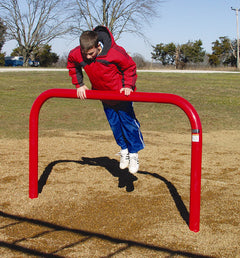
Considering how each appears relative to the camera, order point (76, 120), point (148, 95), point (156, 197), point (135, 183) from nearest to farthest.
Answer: point (148, 95) → point (156, 197) → point (135, 183) → point (76, 120)

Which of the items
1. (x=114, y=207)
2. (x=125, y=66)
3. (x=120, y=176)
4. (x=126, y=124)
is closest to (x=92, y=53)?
(x=125, y=66)

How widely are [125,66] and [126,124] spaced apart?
592mm

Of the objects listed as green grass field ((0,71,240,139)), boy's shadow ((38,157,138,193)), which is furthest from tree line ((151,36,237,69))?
boy's shadow ((38,157,138,193))

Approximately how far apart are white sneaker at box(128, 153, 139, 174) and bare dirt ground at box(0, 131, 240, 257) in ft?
0.67

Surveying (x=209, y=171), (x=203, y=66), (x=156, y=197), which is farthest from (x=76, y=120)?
(x=203, y=66)

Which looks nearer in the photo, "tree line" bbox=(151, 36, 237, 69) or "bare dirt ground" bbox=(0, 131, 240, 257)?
"bare dirt ground" bbox=(0, 131, 240, 257)

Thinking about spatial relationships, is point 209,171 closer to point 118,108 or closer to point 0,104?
point 118,108

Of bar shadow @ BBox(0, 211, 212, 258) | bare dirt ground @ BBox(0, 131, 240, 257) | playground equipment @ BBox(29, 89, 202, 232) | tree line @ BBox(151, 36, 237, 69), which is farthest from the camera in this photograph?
tree line @ BBox(151, 36, 237, 69)

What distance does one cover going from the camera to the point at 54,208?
9.84 ft

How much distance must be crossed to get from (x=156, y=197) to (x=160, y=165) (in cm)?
119

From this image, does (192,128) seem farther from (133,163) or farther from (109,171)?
(109,171)

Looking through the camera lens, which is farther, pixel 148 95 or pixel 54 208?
pixel 54 208

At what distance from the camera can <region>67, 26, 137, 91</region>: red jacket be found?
3.04m

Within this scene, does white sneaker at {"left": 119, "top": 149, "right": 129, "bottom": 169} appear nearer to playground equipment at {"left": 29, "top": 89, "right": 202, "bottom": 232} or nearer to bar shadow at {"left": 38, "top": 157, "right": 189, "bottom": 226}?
bar shadow at {"left": 38, "top": 157, "right": 189, "bottom": 226}
